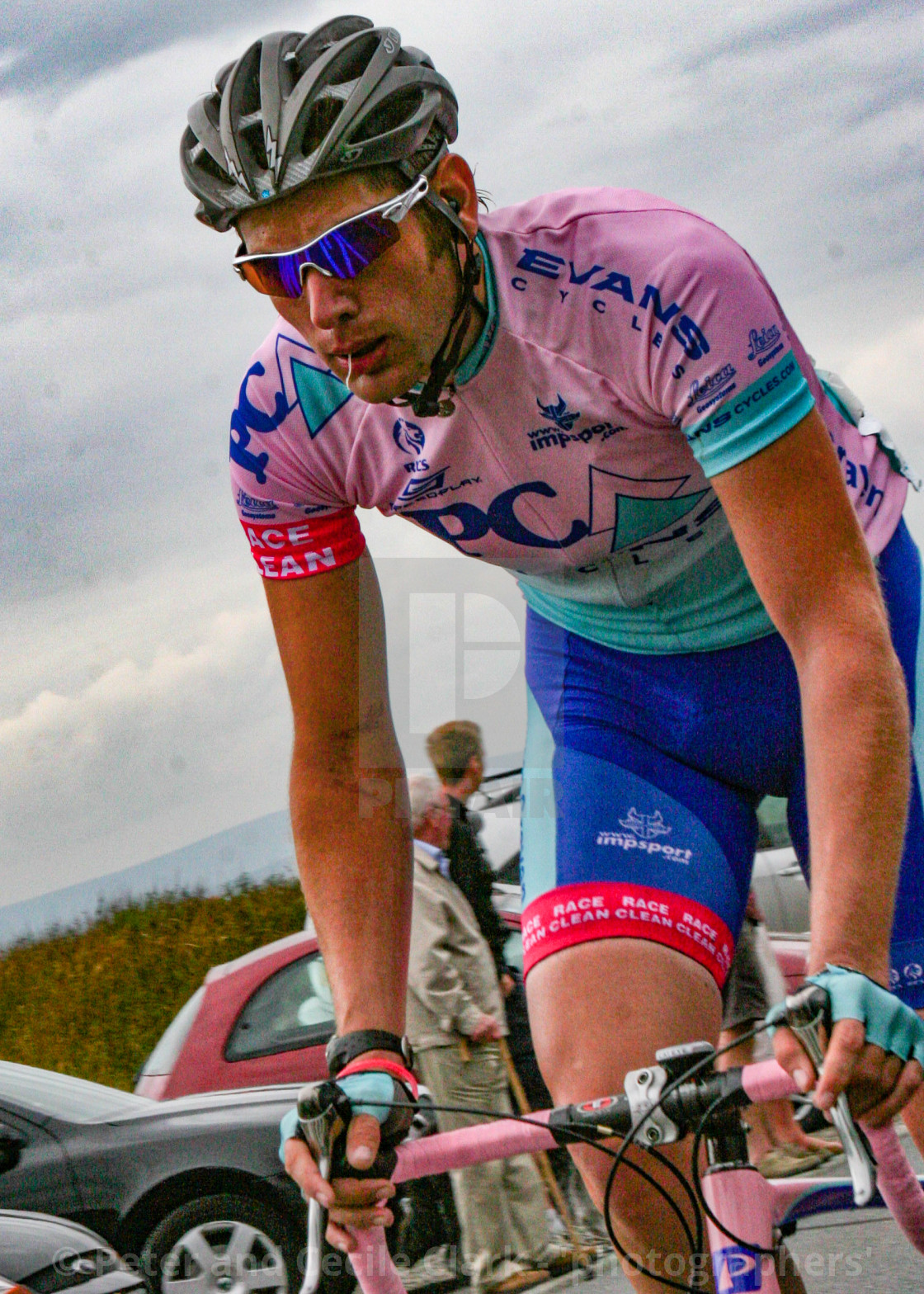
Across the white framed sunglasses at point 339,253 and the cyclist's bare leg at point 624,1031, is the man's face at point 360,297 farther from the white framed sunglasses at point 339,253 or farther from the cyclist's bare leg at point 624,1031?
the cyclist's bare leg at point 624,1031

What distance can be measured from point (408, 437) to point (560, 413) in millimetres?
266

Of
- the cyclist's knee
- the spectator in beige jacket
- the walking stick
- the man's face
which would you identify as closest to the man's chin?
the man's face

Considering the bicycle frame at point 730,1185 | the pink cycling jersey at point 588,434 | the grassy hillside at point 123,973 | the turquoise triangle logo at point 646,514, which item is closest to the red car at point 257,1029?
the pink cycling jersey at point 588,434

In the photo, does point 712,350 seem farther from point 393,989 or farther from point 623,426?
point 393,989

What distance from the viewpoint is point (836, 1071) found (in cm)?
156

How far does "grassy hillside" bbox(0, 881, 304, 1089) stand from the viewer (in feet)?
37.8

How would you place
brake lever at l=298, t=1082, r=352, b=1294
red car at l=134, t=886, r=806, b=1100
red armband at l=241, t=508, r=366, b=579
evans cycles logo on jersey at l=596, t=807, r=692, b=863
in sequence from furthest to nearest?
red car at l=134, t=886, r=806, b=1100 < red armband at l=241, t=508, r=366, b=579 < evans cycles logo on jersey at l=596, t=807, r=692, b=863 < brake lever at l=298, t=1082, r=352, b=1294

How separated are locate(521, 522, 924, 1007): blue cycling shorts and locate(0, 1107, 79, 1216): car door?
3.43 metres

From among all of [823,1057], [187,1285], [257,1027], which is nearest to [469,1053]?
[257,1027]

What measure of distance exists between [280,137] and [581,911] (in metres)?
1.22

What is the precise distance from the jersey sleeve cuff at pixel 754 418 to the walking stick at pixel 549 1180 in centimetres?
394

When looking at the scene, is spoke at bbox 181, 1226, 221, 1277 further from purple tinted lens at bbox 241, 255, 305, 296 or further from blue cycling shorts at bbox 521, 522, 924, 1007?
purple tinted lens at bbox 241, 255, 305, 296

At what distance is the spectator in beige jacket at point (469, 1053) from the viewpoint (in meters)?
5.43

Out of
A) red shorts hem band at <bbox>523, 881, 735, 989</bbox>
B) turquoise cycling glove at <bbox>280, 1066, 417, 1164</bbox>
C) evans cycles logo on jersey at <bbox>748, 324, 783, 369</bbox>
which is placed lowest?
turquoise cycling glove at <bbox>280, 1066, 417, 1164</bbox>
